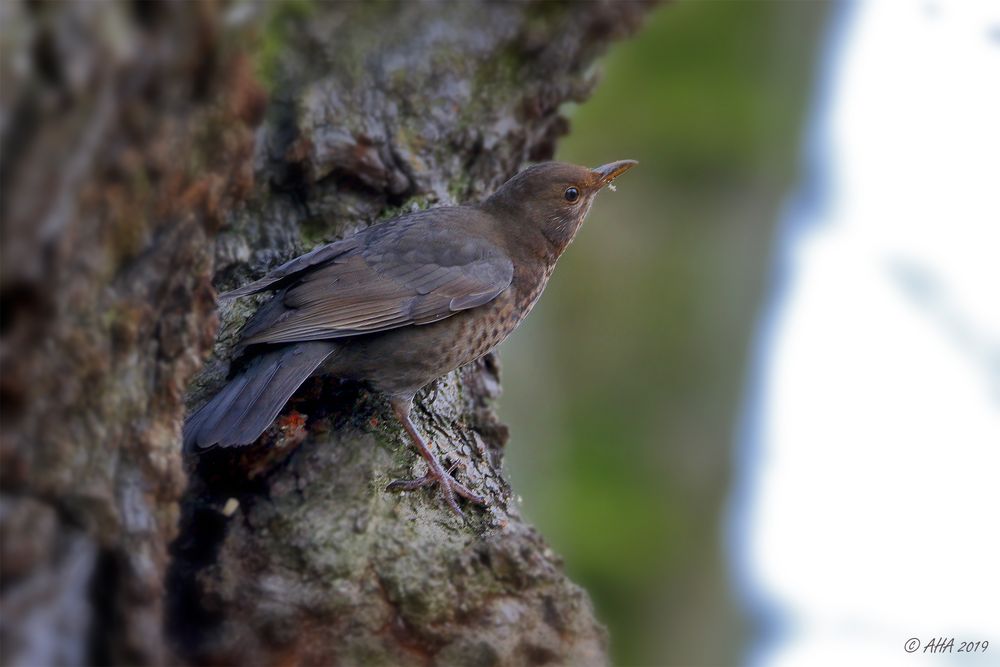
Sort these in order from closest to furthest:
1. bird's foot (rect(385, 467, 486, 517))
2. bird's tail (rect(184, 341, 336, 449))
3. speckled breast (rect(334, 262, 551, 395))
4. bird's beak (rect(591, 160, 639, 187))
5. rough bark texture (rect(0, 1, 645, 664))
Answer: rough bark texture (rect(0, 1, 645, 664))
bird's tail (rect(184, 341, 336, 449))
bird's foot (rect(385, 467, 486, 517))
speckled breast (rect(334, 262, 551, 395))
bird's beak (rect(591, 160, 639, 187))

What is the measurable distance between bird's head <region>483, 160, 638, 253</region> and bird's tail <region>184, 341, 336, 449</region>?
3.94 ft

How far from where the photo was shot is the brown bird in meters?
3.85

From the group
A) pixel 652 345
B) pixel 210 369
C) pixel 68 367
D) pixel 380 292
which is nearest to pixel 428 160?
pixel 380 292

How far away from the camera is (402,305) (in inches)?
174

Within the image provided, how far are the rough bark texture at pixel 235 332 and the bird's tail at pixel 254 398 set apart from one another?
130mm

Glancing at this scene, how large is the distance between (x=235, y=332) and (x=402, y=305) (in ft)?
2.08

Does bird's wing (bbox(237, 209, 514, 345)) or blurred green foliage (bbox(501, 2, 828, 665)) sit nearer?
bird's wing (bbox(237, 209, 514, 345))

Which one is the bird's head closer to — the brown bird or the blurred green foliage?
the brown bird

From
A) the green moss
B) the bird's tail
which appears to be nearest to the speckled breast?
the bird's tail

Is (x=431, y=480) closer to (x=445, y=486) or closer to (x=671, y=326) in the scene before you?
(x=445, y=486)

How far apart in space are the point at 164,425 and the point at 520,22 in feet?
6.34

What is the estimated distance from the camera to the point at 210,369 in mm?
4094

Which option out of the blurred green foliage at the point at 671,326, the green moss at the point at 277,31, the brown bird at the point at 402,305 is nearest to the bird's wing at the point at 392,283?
the brown bird at the point at 402,305

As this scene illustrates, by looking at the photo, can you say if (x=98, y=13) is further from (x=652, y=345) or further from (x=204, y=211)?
(x=652, y=345)
